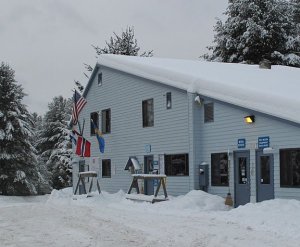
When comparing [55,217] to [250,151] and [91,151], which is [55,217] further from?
[91,151]

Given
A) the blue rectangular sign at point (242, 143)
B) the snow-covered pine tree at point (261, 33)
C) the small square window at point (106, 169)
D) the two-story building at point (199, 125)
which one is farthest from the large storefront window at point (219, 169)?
the snow-covered pine tree at point (261, 33)

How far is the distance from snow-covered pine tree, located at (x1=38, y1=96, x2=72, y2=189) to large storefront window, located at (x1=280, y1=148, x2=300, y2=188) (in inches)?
1392

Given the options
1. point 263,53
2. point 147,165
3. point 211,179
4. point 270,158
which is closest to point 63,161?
point 263,53

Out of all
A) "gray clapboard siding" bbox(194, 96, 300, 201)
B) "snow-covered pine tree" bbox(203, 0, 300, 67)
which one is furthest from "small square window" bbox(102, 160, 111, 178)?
"snow-covered pine tree" bbox(203, 0, 300, 67)

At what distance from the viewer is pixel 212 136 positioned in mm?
20578

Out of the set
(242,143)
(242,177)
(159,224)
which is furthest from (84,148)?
(159,224)

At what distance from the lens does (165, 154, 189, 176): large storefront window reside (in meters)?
21.8

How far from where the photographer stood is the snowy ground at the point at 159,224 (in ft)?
37.8

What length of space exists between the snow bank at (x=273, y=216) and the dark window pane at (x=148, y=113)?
27.7ft

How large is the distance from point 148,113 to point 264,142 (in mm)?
7555

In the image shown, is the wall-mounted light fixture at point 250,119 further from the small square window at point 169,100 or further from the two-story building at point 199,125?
the small square window at point 169,100

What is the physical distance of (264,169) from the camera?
18.3 metres

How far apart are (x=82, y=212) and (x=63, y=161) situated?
33.9m

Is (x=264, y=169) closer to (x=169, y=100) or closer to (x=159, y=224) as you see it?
(x=159, y=224)
